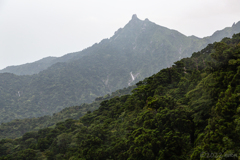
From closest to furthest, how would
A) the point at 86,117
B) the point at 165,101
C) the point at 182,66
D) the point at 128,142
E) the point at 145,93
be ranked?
1. the point at 128,142
2. the point at 165,101
3. the point at 145,93
4. the point at 182,66
5. the point at 86,117

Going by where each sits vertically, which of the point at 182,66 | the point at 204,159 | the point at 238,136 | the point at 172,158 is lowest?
the point at 172,158

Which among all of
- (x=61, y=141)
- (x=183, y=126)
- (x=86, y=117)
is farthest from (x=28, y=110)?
(x=183, y=126)

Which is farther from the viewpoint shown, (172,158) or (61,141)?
(61,141)

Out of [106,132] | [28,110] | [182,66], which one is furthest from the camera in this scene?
[28,110]

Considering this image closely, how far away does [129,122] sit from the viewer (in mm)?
32500

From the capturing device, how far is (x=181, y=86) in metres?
33.7

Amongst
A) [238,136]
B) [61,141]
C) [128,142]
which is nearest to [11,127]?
[61,141]

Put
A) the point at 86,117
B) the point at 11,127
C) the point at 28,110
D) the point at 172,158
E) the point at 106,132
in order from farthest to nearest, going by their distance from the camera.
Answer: the point at 28,110 < the point at 11,127 < the point at 86,117 < the point at 106,132 < the point at 172,158

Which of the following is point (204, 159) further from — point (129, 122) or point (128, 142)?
point (129, 122)

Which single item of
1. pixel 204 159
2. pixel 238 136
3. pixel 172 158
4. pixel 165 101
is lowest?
pixel 172 158

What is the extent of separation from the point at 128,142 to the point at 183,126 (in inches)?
314

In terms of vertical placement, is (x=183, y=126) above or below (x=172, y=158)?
above

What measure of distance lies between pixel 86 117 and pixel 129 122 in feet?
83.8

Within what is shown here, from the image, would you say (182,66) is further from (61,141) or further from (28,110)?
(28,110)
